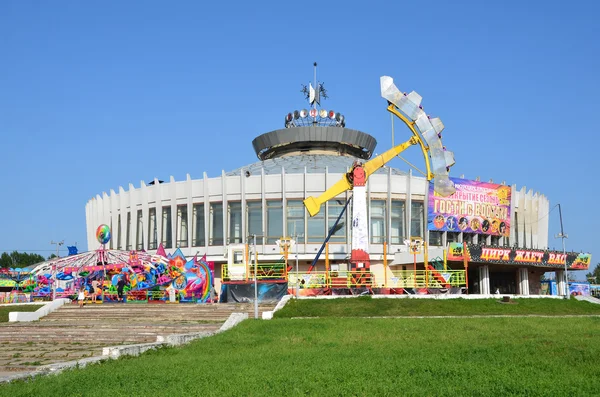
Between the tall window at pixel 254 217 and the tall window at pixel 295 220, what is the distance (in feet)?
7.71

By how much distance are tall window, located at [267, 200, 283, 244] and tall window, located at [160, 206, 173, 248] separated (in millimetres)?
8980

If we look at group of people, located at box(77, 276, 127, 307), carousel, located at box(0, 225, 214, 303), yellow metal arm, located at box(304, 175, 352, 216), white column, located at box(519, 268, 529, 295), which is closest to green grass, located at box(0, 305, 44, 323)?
carousel, located at box(0, 225, 214, 303)

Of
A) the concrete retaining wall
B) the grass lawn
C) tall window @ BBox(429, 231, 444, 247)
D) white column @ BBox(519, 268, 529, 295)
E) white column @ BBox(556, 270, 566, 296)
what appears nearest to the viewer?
the grass lawn

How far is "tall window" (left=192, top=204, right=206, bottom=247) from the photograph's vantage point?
181ft

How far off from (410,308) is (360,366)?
1950cm

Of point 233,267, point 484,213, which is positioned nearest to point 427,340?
point 233,267

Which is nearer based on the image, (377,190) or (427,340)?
(427,340)

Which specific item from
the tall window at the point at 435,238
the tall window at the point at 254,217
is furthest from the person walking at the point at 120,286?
the tall window at the point at 435,238

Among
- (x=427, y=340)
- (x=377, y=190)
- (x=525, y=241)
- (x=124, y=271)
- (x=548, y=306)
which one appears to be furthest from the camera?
(x=525, y=241)

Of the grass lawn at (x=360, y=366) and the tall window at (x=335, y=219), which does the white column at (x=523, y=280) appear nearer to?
the tall window at (x=335, y=219)

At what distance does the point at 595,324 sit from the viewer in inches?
1030

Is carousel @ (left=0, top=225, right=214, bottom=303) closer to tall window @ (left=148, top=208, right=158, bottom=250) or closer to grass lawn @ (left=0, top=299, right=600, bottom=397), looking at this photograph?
tall window @ (left=148, top=208, right=158, bottom=250)

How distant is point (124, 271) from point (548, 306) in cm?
2630

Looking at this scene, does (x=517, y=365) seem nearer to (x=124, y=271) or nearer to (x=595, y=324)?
(x=595, y=324)
